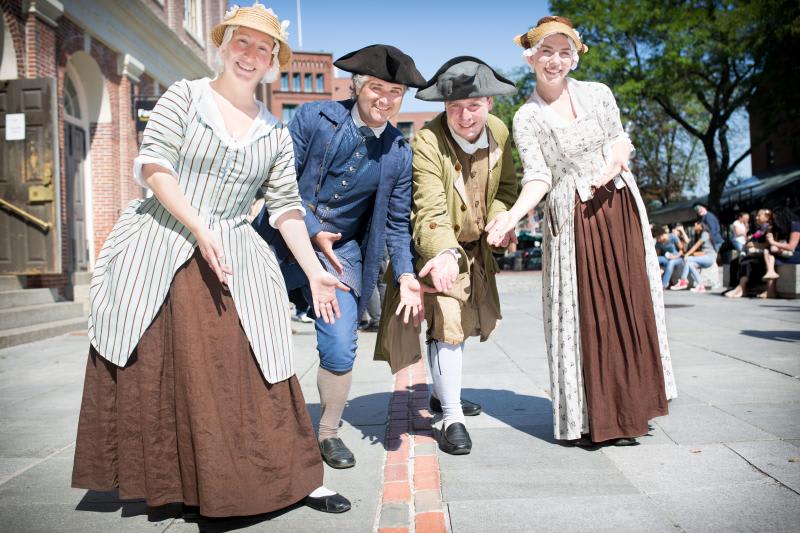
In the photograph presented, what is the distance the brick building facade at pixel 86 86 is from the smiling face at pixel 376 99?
8290mm

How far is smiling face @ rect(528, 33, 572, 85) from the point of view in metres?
3.48

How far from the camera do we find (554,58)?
3.50 meters

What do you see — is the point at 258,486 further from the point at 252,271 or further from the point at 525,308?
the point at 525,308

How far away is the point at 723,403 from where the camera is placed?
427 cm

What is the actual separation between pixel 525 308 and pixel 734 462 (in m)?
8.99

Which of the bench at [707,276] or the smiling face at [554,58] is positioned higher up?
the smiling face at [554,58]

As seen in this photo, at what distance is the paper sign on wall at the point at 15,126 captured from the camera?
984 cm

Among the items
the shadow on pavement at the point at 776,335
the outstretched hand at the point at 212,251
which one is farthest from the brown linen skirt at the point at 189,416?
the shadow on pavement at the point at 776,335

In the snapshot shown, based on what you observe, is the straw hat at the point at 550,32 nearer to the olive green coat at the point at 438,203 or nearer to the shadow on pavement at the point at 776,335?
the olive green coat at the point at 438,203

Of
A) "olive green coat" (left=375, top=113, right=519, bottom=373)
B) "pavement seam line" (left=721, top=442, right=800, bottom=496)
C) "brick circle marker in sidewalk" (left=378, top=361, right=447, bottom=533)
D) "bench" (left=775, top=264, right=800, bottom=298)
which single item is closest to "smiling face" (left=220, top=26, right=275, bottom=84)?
"olive green coat" (left=375, top=113, right=519, bottom=373)

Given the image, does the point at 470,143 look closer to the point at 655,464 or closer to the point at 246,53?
the point at 246,53

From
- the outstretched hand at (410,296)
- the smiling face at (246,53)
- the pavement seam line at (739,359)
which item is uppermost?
the smiling face at (246,53)

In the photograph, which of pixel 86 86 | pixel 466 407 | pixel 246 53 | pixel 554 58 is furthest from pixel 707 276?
pixel 246 53

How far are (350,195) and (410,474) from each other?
140cm
